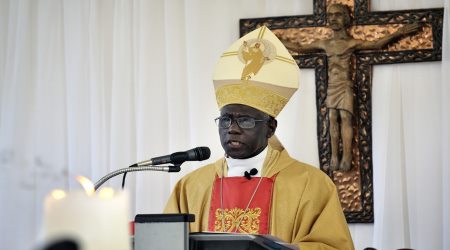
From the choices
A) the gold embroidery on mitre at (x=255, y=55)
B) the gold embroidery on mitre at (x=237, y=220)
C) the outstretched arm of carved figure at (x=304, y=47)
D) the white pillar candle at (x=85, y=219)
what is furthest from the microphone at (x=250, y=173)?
the white pillar candle at (x=85, y=219)

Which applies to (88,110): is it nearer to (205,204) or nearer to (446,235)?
(205,204)

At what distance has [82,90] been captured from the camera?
5406 mm

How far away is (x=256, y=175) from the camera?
4176 mm

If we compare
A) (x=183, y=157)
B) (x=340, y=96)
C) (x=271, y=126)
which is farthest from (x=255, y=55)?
(x=183, y=157)

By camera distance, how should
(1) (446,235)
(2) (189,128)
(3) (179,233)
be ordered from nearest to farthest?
(3) (179,233), (1) (446,235), (2) (189,128)

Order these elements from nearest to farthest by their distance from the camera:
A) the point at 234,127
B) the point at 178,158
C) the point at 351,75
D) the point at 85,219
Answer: the point at 85,219 < the point at 178,158 < the point at 234,127 < the point at 351,75

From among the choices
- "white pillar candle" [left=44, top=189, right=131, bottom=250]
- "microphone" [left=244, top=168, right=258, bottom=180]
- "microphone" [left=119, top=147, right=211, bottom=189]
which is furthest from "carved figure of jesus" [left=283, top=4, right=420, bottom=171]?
"white pillar candle" [left=44, top=189, right=131, bottom=250]

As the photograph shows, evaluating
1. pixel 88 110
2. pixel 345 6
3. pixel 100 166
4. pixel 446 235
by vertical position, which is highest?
pixel 345 6

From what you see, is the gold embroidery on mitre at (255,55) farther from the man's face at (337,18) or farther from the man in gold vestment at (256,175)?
the man's face at (337,18)

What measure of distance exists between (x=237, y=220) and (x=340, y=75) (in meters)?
1.29

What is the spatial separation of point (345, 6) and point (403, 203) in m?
1.22

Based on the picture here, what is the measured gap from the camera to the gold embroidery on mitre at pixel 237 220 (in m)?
4.05

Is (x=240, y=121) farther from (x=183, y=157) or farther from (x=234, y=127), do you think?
(x=183, y=157)

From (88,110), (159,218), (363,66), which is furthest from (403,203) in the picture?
(159,218)
